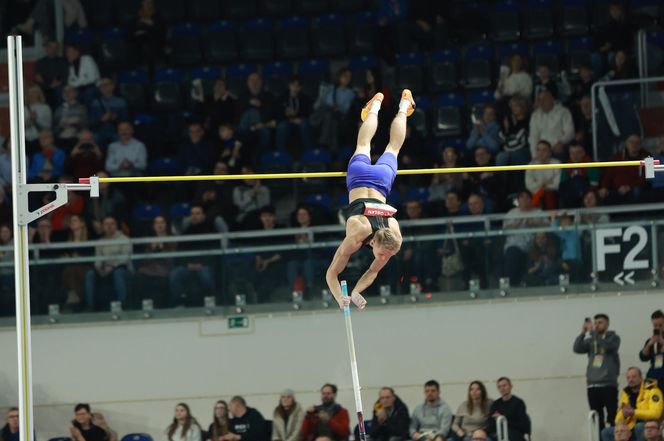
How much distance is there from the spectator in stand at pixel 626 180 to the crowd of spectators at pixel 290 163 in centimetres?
2

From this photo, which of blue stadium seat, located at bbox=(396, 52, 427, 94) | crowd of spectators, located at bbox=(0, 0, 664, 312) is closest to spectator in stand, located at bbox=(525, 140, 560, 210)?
crowd of spectators, located at bbox=(0, 0, 664, 312)

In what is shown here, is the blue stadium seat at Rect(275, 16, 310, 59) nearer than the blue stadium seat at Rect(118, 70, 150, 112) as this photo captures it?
No

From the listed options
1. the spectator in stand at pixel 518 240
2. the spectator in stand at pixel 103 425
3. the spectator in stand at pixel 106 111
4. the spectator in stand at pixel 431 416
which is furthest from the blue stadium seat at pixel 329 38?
the spectator in stand at pixel 103 425

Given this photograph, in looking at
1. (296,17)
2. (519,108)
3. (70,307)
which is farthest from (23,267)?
(296,17)

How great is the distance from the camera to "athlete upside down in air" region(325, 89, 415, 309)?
40.0ft

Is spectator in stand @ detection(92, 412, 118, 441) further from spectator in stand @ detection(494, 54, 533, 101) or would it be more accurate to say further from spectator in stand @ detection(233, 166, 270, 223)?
spectator in stand @ detection(494, 54, 533, 101)

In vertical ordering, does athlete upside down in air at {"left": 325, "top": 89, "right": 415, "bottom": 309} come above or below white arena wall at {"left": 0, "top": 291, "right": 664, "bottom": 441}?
above

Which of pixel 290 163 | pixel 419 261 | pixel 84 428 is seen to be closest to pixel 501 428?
pixel 419 261

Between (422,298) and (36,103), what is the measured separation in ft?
20.0

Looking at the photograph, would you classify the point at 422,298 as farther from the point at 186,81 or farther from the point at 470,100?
the point at 186,81

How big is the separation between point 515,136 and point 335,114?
2438 millimetres

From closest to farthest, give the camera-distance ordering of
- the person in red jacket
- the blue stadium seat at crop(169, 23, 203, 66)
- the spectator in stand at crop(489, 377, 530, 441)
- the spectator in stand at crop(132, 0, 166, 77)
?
1. the spectator in stand at crop(489, 377, 530, 441)
2. the person in red jacket
3. the spectator in stand at crop(132, 0, 166, 77)
4. the blue stadium seat at crop(169, 23, 203, 66)

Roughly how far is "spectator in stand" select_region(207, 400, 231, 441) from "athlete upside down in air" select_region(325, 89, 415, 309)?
15.2ft

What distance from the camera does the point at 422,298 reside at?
57.3 feet
